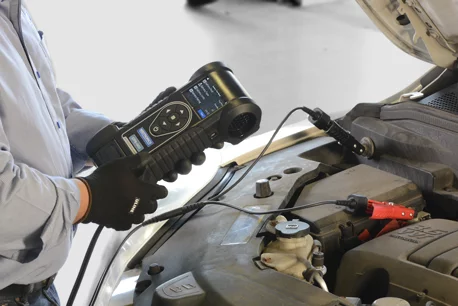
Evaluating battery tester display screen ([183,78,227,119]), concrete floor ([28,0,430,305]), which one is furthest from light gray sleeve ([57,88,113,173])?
concrete floor ([28,0,430,305])

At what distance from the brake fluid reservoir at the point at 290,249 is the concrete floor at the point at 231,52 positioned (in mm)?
1987

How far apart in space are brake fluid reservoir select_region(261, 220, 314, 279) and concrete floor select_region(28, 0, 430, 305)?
199cm

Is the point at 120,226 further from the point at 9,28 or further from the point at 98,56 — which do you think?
the point at 98,56

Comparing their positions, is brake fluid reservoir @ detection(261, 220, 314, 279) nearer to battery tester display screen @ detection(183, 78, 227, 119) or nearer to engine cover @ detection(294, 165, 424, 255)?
engine cover @ detection(294, 165, 424, 255)

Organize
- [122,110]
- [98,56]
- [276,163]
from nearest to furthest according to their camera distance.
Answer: [276,163] → [122,110] → [98,56]

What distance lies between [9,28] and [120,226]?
16.0 inches

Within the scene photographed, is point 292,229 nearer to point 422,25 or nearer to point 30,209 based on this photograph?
point 30,209

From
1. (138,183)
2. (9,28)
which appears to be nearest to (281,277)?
(138,183)

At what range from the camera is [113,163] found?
1.06 m

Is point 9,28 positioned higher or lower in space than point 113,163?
higher

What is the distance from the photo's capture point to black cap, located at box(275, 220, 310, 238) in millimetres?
1025

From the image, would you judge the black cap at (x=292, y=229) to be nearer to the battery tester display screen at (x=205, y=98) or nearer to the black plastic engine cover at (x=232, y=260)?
the black plastic engine cover at (x=232, y=260)

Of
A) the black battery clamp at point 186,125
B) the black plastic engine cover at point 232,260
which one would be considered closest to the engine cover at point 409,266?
the black plastic engine cover at point 232,260

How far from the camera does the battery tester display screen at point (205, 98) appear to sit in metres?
1.16
